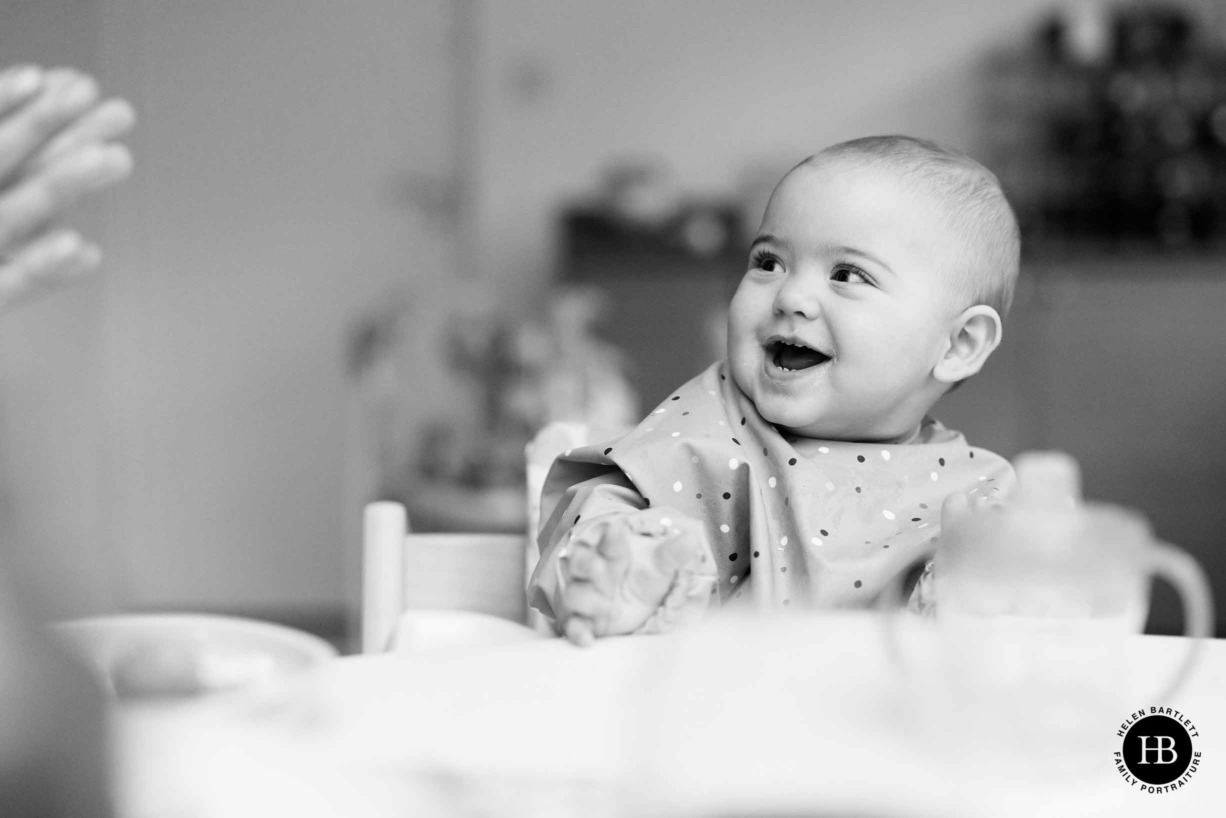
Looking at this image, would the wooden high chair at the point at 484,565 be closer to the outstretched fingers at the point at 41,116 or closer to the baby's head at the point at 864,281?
the baby's head at the point at 864,281

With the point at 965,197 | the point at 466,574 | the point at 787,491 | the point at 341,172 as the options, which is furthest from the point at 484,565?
the point at 341,172

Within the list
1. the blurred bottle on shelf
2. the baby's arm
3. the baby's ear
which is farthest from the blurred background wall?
the baby's arm

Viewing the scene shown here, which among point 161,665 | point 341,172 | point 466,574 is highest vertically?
point 341,172

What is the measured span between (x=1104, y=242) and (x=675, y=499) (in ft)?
8.10

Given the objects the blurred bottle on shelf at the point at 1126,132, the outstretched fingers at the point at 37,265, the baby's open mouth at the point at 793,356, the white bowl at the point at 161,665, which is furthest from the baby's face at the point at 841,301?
the blurred bottle on shelf at the point at 1126,132

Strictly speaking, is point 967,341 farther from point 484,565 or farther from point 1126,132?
point 1126,132

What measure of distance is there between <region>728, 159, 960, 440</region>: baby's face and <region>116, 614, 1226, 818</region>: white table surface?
0.83ft

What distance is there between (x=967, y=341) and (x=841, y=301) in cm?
10

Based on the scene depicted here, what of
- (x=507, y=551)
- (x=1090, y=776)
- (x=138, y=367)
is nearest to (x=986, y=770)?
(x=1090, y=776)

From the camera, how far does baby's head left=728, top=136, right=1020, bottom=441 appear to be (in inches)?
29.1

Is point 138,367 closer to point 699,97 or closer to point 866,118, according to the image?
point 699,97

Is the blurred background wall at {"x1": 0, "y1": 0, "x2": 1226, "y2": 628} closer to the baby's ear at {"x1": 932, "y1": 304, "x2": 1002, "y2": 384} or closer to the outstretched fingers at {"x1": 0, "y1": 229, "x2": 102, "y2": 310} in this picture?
the baby's ear at {"x1": 932, "y1": 304, "x2": 1002, "y2": 384}

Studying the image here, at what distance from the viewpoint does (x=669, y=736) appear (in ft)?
1.49

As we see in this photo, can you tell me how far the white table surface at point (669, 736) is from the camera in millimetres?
362
